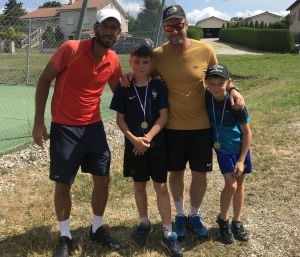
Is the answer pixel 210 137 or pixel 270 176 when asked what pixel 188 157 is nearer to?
pixel 210 137

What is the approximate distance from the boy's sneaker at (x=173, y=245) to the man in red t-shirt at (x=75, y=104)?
77 cm

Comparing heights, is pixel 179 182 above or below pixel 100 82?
below

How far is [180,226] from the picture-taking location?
3285mm

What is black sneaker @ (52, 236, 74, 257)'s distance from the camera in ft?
9.58

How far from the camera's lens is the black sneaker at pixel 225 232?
10.3 ft

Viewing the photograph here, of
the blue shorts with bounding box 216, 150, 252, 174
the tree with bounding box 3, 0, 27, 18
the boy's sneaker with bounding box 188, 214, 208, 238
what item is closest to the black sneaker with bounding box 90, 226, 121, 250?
the boy's sneaker with bounding box 188, 214, 208, 238

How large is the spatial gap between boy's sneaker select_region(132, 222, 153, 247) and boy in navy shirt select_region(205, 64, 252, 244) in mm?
→ 675

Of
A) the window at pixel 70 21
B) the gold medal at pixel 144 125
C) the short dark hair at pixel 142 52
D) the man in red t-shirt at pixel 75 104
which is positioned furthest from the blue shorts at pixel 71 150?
the window at pixel 70 21

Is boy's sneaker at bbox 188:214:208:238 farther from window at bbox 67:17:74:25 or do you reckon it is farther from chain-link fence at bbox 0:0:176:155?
window at bbox 67:17:74:25

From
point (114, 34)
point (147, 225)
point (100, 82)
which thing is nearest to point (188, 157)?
point (147, 225)

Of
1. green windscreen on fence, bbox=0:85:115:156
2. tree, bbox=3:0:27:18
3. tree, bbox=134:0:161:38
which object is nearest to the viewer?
green windscreen on fence, bbox=0:85:115:156

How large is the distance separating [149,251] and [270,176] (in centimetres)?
225

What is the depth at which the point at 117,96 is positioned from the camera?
2906mm

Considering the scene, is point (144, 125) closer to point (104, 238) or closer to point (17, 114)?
point (104, 238)
